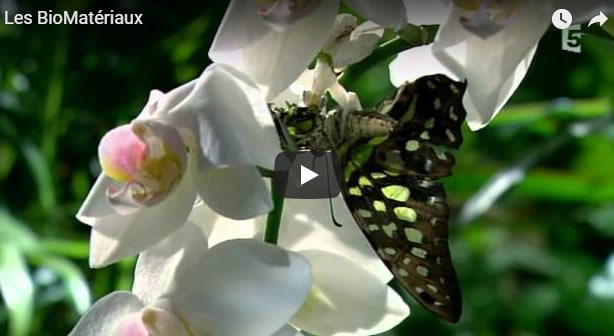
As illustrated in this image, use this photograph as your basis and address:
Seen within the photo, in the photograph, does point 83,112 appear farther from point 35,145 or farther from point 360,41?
point 360,41

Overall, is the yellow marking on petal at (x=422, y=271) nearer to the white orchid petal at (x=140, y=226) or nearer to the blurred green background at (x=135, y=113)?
the white orchid petal at (x=140, y=226)

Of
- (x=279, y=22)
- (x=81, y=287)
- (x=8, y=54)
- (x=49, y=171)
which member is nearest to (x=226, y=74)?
(x=279, y=22)

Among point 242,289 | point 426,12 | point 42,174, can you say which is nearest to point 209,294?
point 242,289

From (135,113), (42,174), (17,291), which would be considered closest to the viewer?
(17,291)

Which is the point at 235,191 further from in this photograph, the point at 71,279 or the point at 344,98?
the point at 71,279

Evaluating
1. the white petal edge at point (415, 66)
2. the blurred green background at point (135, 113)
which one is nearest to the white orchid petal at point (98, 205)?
the white petal edge at point (415, 66)
